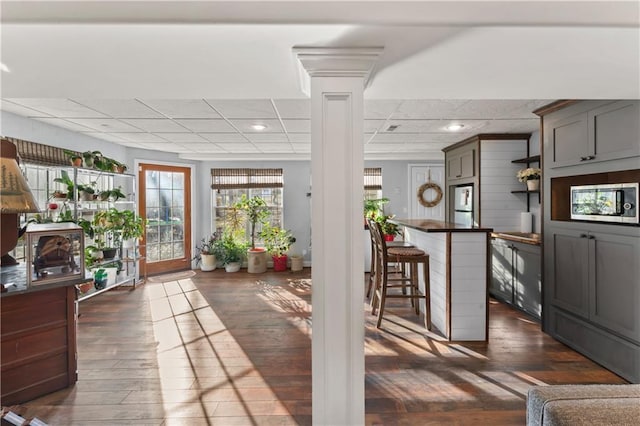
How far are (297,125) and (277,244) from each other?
111 inches

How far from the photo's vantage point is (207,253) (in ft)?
18.9

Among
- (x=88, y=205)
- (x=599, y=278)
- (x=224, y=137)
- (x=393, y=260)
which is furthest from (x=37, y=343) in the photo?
(x=599, y=278)

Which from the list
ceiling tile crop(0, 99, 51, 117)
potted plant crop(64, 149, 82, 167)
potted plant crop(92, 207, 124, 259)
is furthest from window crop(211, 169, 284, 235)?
ceiling tile crop(0, 99, 51, 117)

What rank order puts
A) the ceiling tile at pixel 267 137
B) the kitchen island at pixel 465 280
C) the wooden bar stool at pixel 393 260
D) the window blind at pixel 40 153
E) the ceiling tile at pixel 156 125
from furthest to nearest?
1. the ceiling tile at pixel 267 137
2. the ceiling tile at pixel 156 125
3. the window blind at pixel 40 153
4. the wooden bar stool at pixel 393 260
5. the kitchen island at pixel 465 280

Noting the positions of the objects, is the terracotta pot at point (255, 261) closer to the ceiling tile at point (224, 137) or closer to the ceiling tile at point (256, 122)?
the ceiling tile at point (224, 137)

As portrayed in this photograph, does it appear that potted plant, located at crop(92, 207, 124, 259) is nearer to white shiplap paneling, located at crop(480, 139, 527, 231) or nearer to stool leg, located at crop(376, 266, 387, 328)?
stool leg, located at crop(376, 266, 387, 328)

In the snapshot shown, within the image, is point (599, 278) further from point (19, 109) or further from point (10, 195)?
point (19, 109)

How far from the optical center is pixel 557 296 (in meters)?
2.81

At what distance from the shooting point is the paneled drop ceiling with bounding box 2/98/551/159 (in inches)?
114

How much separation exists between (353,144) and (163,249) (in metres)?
5.17

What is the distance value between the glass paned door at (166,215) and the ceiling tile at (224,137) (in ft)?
5.62

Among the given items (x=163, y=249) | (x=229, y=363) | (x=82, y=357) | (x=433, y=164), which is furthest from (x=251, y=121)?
(x=433, y=164)

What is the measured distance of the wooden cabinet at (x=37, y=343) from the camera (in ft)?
6.34

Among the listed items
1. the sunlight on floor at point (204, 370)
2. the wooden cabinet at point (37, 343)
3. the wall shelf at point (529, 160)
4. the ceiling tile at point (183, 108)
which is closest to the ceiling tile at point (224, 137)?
the ceiling tile at point (183, 108)
